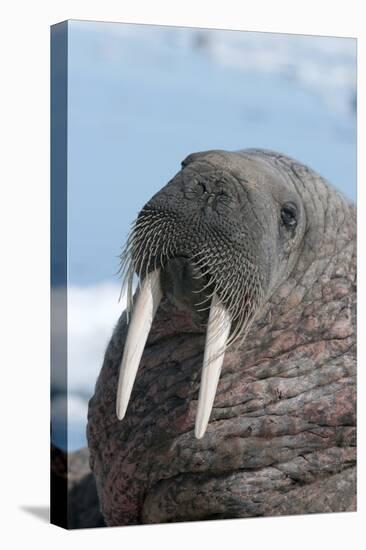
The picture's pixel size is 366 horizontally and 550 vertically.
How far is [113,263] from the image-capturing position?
31.9 feet

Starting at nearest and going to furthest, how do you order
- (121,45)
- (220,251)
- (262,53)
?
1. (220,251)
2. (121,45)
3. (262,53)

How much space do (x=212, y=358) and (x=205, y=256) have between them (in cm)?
66

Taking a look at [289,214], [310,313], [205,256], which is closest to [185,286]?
[205,256]

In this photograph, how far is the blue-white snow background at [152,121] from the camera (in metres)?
9.63

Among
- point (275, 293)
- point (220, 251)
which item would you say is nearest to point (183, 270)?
point (220, 251)

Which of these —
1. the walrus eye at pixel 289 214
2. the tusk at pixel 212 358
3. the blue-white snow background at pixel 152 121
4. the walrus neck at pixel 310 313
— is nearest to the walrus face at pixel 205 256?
the tusk at pixel 212 358

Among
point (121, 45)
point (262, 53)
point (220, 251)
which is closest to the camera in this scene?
point (220, 251)

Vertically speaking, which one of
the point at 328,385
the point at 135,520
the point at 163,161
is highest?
the point at 163,161

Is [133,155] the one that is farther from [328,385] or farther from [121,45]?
[328,385]

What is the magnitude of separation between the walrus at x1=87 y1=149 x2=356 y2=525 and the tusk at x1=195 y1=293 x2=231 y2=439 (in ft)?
0.09

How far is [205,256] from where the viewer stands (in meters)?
9.18

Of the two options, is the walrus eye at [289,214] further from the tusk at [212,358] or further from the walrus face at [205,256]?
the tusk at [212,358]

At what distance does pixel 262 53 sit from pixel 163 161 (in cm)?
123

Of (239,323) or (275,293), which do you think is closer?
(239,323)
